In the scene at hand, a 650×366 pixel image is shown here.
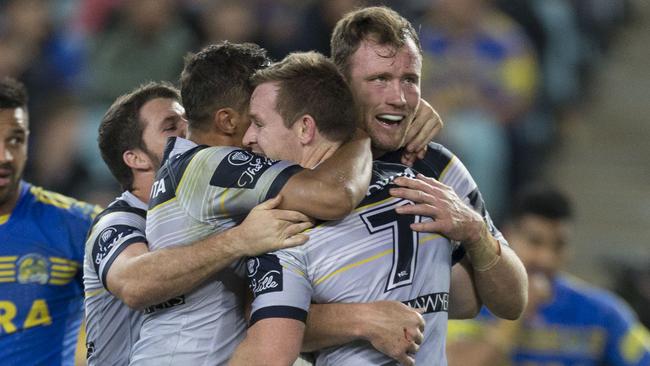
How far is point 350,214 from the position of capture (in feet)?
12.7

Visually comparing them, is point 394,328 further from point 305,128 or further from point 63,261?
point 63,261

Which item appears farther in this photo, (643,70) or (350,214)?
(643,70)

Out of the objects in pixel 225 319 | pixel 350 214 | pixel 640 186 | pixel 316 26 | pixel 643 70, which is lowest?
pixel 640 186

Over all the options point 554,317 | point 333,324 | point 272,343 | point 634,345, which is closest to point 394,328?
point 333,324

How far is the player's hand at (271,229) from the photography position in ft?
12.4

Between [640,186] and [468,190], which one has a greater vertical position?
[468,190]

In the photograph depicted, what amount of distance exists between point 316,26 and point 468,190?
543cm

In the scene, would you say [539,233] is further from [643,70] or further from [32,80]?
[32,80]

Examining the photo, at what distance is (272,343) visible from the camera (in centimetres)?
367

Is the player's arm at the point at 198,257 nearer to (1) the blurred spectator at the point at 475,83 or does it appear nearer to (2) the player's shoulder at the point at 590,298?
(2) the player's shoulder at the point at 590,298

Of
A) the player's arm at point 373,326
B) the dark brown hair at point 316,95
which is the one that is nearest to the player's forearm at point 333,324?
the player's arm at point 373,326

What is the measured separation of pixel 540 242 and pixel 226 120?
3476 millimetres

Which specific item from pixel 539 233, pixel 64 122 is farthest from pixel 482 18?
pixel 64 122

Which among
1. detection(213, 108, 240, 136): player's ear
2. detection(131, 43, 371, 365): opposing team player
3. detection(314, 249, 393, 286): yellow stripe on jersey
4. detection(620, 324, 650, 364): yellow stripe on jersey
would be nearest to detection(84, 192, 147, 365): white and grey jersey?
detection(131, 43, 371, 365): opposing team player
